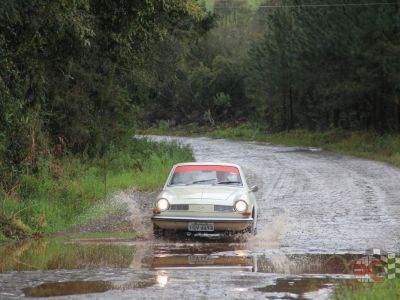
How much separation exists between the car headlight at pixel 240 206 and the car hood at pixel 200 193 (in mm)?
204

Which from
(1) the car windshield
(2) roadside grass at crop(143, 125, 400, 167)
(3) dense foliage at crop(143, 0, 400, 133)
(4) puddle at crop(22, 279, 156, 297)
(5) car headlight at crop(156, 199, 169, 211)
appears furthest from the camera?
(3) dense foliage at crop(143, 0, 400, 133)

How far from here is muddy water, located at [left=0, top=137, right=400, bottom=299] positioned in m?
8.91

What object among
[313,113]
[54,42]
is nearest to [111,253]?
[54,42]

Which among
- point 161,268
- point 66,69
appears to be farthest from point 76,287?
point 66,69

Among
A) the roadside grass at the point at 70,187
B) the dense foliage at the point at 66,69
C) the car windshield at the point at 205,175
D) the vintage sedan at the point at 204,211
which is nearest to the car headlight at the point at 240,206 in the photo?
the vintage sedan at the point at 204,211

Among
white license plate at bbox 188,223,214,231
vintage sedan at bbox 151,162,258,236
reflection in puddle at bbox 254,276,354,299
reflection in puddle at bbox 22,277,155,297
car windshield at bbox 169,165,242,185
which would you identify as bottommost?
reflection in puddle at bbox 254,276,354,299

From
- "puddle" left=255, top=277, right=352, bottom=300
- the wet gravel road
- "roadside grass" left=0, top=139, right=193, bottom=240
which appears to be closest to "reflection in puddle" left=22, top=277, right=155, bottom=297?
"puddle" left=255, top=277, right=352, bottom=300

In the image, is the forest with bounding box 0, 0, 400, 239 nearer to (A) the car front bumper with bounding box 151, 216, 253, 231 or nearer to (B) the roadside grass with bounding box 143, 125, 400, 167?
(B) the roadside grass with bounding box 143, 125, 400, 167

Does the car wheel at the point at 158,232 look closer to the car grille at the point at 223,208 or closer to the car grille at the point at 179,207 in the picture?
the car grille at the point at 179,207

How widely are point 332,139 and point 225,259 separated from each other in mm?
42861

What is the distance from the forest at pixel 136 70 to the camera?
15906mm

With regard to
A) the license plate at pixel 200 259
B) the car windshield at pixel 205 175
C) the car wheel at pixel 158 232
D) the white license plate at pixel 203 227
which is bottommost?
the license plate at pixel 200 259

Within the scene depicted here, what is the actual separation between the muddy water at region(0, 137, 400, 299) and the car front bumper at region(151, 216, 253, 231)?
0.29 m

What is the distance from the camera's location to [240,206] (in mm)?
13539
